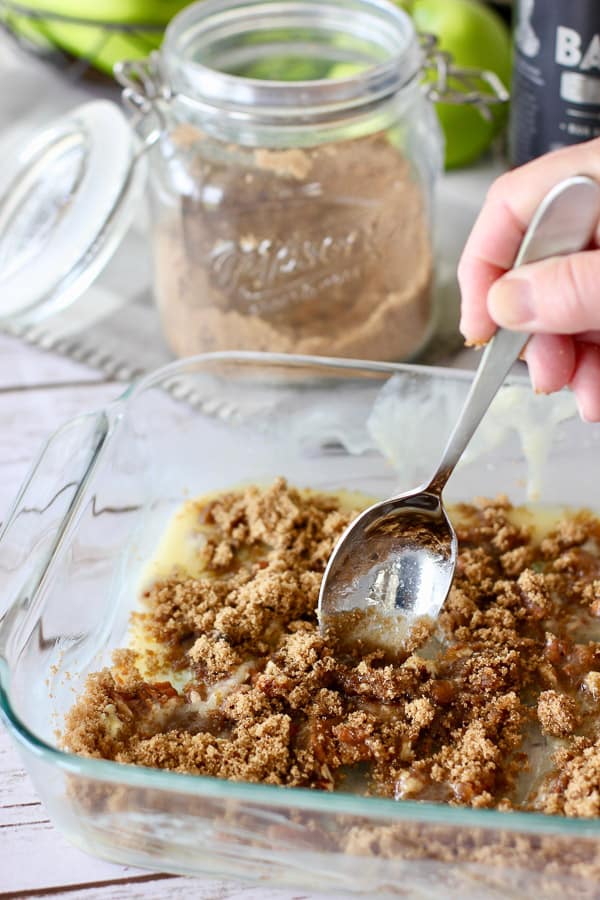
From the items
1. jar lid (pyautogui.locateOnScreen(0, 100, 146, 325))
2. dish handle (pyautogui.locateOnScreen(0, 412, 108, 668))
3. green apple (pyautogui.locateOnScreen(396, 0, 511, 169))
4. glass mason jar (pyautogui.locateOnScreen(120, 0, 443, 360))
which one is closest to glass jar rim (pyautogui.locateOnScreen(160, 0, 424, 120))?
glass mason jar (pyautogui.locateOnScreen(120, 0, 443, 360))

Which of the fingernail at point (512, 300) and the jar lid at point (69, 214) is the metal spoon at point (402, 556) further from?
the jar lid at point (69, 214)

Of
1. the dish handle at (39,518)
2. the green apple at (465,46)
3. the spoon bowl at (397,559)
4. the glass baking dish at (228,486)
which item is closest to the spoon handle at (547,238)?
the spoon bowl at (397,559)

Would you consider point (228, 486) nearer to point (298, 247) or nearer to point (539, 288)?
point (298, 247)

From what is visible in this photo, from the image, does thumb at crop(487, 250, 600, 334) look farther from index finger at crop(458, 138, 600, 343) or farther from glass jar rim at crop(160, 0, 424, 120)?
glass jar rim at crop(160, 0, 424, 120)

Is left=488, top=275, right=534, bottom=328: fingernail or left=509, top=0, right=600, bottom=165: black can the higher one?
left=488, top=275, right=534, bottom=328: fingernail

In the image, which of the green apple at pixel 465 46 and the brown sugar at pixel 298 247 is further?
the green apple at pixel 465 46
